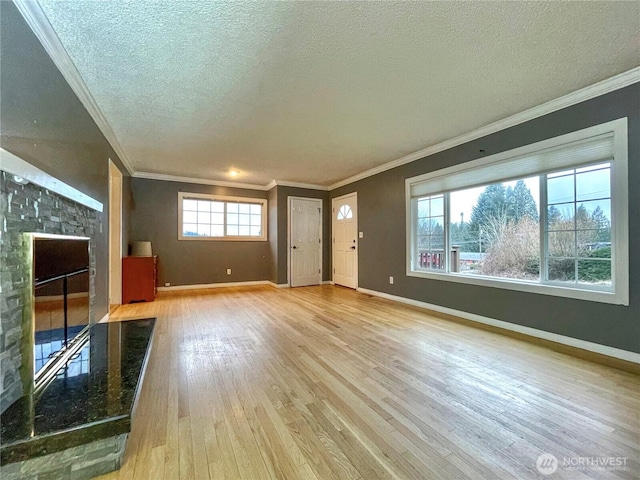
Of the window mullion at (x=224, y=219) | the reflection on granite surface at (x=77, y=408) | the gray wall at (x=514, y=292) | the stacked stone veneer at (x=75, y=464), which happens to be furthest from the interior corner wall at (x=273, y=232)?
the stacked stone veneer at (x=75, y=464)

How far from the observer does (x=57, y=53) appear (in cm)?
188

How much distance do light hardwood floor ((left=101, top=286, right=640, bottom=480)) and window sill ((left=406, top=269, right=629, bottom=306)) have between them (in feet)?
1.82

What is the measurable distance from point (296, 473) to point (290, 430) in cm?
28

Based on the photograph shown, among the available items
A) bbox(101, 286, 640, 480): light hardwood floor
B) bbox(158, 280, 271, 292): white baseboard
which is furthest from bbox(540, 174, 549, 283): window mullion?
bbox(158, 280, 271, 292): white baseboard

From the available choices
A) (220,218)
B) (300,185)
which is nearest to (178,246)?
(220,218)

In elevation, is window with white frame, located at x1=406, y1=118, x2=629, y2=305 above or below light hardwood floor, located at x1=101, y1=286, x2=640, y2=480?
above

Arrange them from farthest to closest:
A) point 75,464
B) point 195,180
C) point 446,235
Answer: point 195,180, point 446,235, point 75,464

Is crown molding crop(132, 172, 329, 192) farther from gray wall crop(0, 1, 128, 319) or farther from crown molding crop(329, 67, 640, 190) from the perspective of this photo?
gray wall crop(0, 1, 128, 319)

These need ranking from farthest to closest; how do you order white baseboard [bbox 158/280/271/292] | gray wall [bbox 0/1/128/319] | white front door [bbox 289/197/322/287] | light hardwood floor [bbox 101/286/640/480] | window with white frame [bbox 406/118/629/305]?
white front door [bbox 289/197/322/287]
white baseboard [bbox 158/280/271/292]
window with white frame [bbox 406/118/629/305]
gray wall [bbox 0/1/128/319]
light hardwood floor [bbox 101/286/640/480]

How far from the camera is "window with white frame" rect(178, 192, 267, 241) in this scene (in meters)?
5.67

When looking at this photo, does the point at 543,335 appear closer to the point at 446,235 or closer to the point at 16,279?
the point at 446,235

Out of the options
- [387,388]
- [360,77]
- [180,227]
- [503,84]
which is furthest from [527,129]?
[180,227]

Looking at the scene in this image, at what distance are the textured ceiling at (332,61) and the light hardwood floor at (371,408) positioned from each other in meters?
2.35

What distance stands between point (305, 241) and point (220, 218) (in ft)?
6.45
